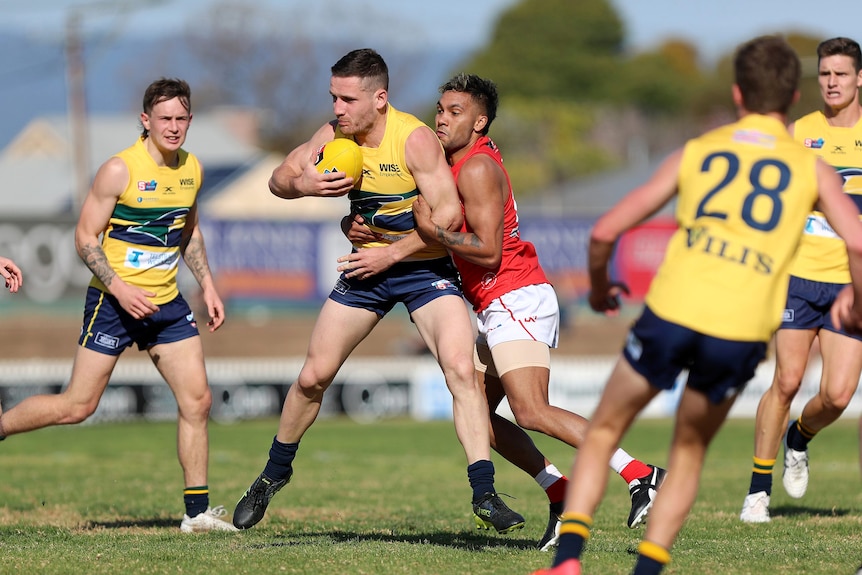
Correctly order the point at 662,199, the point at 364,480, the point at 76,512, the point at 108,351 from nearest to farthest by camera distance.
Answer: the point at 662,199, the point at 108,351, the point at 76,512, the point at 364,480

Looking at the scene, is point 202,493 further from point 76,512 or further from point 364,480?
point 364,480

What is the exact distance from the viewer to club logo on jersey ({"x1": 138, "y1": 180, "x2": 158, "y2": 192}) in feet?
26.8

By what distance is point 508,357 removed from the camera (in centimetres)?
707

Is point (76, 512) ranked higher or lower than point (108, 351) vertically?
lower

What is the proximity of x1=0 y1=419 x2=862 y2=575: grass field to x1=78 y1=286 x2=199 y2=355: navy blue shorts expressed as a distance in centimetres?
129

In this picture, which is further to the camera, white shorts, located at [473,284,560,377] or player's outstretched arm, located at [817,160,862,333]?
white shorts, located at [473,284,560,377]

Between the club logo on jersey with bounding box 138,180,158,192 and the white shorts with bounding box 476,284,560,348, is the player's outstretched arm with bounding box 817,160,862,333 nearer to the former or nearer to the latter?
the white shorts with bounding box 476,284,560,348

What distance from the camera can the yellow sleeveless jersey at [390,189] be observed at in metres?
7.21

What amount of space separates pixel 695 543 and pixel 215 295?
364 centimetres

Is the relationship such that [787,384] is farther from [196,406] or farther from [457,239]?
[196,406]

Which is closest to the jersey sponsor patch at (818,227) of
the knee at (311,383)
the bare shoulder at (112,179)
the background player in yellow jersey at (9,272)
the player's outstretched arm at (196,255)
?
the knee at (311,383)

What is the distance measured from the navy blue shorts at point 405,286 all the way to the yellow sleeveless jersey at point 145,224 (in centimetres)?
148

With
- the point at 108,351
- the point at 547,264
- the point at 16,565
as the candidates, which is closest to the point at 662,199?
the point at 16,565

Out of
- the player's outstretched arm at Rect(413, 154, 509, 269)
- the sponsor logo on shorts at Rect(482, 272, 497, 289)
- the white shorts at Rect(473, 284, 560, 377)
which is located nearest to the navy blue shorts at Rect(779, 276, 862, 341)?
the white shorts at Rect(473, 284, 560, 377)
